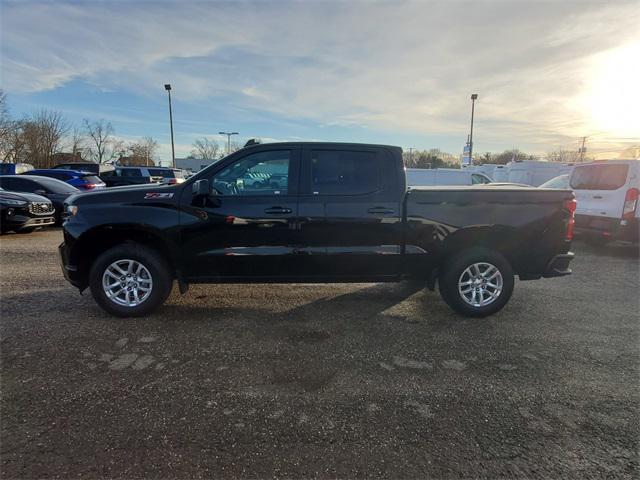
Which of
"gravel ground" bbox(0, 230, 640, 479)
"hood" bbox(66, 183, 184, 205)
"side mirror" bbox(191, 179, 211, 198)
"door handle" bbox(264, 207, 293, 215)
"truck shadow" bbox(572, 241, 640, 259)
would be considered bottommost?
"gravel ground" bbox(0, 230, 640, 479)

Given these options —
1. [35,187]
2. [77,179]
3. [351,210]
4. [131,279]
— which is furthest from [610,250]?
[77,179]

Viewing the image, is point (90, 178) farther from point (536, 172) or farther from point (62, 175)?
point (536, 172)

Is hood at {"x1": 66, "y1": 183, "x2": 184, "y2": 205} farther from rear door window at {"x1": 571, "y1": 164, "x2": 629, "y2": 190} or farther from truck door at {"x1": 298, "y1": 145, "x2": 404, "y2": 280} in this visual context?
rear door window at {"x1": 571, "y1": 164, "x2": 629, "y2": 190}

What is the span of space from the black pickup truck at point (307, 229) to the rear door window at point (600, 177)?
4886mm

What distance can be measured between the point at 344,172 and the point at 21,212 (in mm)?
8980

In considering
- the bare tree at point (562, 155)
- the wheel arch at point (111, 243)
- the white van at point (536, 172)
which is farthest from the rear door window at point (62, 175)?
the bare tree at point (562, 155)

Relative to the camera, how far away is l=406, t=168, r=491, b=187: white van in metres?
17.5

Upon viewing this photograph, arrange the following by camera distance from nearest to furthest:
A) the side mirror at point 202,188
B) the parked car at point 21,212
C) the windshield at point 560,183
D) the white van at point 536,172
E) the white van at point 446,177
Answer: the side mirror at point 202,188 → the parked car at point 21,212 → the windshield at point 560,183 → the white van at point 536,172 → the white van at point 446,177

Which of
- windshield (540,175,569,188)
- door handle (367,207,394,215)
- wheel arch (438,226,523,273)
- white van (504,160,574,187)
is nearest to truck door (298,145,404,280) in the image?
door handle (367,207,394,215)

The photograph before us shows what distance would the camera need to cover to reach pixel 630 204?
7836 mm

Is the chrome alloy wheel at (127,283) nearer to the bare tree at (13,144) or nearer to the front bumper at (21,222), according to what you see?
the front bumper at (21,222)

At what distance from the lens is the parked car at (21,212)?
913 cm

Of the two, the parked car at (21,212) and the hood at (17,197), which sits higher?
the hood at (17,197)

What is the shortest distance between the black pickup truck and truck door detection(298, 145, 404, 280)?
12mm
